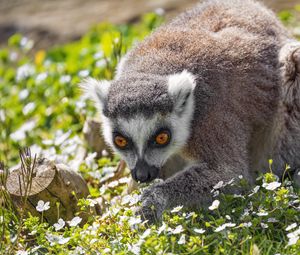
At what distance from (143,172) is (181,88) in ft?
2.69

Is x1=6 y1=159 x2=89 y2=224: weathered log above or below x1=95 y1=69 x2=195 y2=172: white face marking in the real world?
below

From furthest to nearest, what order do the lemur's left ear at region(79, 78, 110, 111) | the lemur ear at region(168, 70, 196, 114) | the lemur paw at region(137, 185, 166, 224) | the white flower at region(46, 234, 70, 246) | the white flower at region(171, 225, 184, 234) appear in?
the lemur's left ear at region(79, 78, 110, 111) → the lemur ear at region(168, 70, 196, 114) → the lemur paw at region(137, 185, 166, 224) → the white flower at region(46, 234, 70, 246) → the white flower at region(171, 225, 184, 234)

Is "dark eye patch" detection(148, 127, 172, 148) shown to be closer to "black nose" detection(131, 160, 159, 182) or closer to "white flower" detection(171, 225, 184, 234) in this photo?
"black nose" detection(131, 160, 159, 182)

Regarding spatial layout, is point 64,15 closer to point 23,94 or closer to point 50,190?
point 23,94

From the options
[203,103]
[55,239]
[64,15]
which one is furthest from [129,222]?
[64,15]

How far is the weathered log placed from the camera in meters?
6.34

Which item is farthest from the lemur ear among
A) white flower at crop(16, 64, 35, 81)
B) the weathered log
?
white flower at crop(16, 64, 35, 81)

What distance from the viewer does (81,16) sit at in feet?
45.8

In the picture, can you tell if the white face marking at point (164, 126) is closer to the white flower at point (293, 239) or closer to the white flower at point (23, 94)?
the white flower at point (293, 239)

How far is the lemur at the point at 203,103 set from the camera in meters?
6.15

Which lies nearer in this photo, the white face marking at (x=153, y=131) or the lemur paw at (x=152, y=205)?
the lemur paw at (x=152, y=205)

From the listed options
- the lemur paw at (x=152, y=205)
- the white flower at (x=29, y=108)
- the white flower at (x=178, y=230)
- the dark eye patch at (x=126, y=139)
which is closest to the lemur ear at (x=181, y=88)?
the dark eye patch at (x=126, y=139)

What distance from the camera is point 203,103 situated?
648 cm

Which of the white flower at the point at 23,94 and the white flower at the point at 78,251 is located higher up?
the white flower at the point at 78,251
